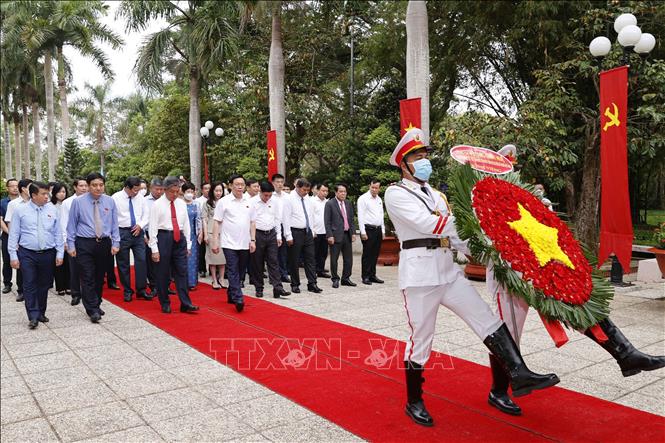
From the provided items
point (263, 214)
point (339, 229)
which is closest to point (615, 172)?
point (339, 229)

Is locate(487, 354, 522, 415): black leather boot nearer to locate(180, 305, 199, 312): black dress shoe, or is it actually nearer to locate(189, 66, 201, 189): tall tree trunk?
locate(180, 305, 199, 312): black dress shoe

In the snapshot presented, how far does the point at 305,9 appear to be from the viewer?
16797 mm

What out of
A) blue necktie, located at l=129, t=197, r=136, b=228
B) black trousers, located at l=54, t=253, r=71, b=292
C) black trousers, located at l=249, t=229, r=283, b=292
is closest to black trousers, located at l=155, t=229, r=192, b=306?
black trousers, located at l=249, t=229, r=283, b=292

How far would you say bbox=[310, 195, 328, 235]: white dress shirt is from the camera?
9805mm

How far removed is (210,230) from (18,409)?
5372 mm

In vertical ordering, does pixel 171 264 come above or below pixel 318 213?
below

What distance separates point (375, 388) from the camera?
420 cm

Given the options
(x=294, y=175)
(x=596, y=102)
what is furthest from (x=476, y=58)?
(x=294, y=175)

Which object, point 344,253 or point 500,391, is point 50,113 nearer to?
point 344,253

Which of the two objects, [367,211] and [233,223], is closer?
[233,223]

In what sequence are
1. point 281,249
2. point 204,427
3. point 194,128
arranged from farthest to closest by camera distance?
point 194,128 < point 281,249 < point 204,427

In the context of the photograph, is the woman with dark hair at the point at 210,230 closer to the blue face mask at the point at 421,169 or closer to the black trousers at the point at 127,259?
the black trousers at the point at 127,259

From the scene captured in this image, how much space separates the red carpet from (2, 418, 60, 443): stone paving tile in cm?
149

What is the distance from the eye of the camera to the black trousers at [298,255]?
28.4ft
